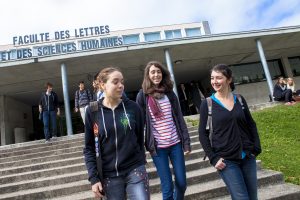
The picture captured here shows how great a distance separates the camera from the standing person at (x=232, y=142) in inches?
111

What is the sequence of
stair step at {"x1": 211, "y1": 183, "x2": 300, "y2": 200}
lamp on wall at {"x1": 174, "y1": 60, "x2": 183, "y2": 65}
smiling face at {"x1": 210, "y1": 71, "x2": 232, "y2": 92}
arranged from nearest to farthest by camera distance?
smiling face at {"x1": 210, "y1": 71, "x2": 232, "y2": 92}
stair step at {"x1": 211, "y1": 183, "x2": 300, "y2": 200}
lamp on wall at {"x1": 174, "y1": 60, "x2": 183, "y2": 65}

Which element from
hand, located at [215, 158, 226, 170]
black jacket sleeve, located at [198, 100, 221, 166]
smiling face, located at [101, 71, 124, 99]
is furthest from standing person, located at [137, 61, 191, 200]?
smiling face, located at [101, 71, 124, 99]

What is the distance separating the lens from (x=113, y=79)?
2545mm

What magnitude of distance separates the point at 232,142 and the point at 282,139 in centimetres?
565

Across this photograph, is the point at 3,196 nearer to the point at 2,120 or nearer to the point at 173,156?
the point at 173,156

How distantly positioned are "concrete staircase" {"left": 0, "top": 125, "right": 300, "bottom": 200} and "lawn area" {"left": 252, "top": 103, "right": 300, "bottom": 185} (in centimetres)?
49

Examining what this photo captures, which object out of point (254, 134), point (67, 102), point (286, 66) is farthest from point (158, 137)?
point (286, 66)

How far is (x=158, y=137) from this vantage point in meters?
3.51

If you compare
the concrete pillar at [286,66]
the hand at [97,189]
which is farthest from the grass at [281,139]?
the concrete pillar at [286,66]

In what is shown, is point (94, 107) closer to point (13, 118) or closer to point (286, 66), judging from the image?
point (13, 118)

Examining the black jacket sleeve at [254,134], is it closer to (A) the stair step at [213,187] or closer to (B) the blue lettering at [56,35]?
(A) the stair step at [213,187]

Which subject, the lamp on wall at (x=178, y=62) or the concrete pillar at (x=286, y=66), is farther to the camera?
the concrete pillar at (x=286, y=66)

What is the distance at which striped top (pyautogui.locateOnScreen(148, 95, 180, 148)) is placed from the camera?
11.4 feet

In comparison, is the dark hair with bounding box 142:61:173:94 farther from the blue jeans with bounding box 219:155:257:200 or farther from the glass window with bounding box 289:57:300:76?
the glass window with bounding box 289:57:300:76
